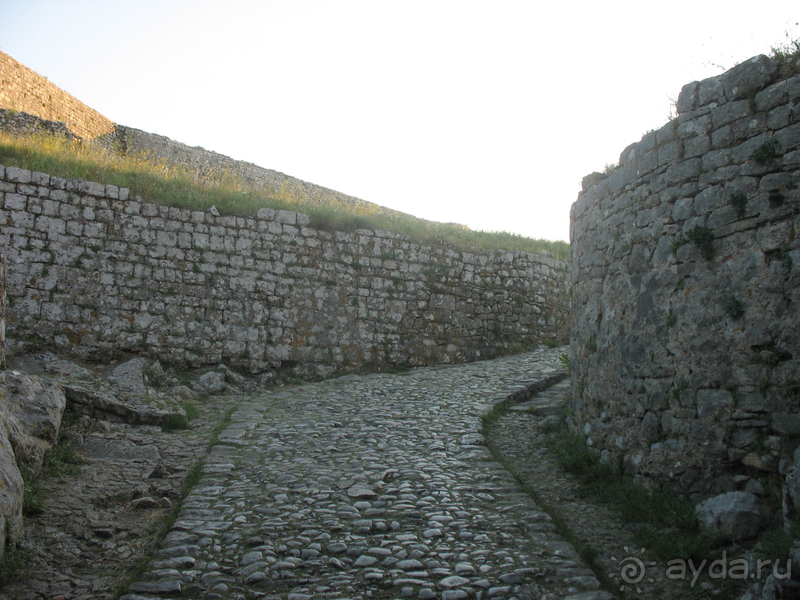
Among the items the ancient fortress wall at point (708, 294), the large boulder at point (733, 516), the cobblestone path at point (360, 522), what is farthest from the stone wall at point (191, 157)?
the large boulder at point (733, 516)

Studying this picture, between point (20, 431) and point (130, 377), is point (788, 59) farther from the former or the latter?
point (130, 377)

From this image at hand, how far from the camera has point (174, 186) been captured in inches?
476

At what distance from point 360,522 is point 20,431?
345cm

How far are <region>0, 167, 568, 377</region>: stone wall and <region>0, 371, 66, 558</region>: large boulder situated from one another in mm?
3941

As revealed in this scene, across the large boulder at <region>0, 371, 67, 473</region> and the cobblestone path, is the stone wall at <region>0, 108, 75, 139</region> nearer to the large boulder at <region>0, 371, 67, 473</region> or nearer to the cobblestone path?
the large boulder at <region>0, 371, 67, 473</region>

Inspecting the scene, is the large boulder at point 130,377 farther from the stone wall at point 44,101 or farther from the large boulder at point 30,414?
the stone wall at point 44,101

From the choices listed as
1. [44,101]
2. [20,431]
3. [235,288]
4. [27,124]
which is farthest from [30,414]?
[44,101]

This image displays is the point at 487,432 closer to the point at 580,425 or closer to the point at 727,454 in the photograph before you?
the point at 580,425

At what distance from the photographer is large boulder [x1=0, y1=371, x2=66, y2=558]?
4327mm

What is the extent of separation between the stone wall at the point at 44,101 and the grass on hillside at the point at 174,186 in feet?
22.4

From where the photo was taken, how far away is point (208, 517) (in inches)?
199

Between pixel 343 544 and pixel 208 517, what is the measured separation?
131 centimetres

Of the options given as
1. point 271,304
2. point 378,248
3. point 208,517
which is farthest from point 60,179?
point 208,517

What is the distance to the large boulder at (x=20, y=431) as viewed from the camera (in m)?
4.33
